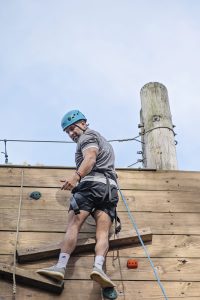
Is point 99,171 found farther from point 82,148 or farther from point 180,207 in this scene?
point 180,207

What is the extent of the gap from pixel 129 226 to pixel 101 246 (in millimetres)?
643

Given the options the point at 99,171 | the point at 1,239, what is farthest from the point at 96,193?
the point at 1,239

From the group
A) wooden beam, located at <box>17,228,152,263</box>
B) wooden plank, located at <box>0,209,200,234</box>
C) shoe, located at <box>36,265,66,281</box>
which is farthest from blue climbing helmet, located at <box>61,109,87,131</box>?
shoe, located at <box>36,265,66,281</box>

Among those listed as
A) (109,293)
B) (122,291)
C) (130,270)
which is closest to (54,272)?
(109,293)

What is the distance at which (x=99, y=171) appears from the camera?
4.34 metres

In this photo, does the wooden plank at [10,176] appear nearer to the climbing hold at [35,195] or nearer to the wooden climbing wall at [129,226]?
the wooden climbing wall at [129,226]

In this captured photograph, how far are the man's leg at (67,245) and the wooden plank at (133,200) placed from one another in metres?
0.55

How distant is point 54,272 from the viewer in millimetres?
Result: 3646

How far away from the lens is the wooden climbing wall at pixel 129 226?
384cm

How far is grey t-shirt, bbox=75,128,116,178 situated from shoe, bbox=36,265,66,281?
979 millimetres

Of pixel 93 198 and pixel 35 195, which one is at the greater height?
pixel 35 195

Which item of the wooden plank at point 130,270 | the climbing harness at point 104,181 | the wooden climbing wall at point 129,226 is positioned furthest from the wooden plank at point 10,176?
the wooden plank at point 130,270

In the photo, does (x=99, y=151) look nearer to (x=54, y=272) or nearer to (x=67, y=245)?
(x=67, y=245)

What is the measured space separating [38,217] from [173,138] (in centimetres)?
209
